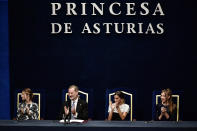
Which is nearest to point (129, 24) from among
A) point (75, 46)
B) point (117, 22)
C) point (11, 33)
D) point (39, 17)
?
point (117, 22)

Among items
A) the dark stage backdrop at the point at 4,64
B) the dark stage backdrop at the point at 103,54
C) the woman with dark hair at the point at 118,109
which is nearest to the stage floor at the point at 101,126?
the woman with dark hair at the point at 118,109

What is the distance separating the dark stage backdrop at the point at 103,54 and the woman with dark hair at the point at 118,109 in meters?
1.16

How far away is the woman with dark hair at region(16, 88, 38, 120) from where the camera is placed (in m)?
4.83

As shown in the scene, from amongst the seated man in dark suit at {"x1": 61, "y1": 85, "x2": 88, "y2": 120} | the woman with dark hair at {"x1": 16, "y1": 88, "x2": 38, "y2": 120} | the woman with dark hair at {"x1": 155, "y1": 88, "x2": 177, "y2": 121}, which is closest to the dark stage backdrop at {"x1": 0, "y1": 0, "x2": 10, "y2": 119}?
the woman with dark hair at {"x1": 16, "y1": 88, "x2": 38, "y2": 120}

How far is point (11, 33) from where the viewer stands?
6.04 metres

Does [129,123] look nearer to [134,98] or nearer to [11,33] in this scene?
[134,98]

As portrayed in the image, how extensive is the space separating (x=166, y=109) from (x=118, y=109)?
68 cm

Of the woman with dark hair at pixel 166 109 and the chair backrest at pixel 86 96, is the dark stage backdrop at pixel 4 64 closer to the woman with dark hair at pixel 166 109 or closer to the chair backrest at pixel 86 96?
the chair backrest at pixel 86 96

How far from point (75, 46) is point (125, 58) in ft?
3.07

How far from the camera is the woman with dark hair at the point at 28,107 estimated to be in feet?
15.9

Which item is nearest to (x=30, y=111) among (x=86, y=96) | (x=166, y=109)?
(x=86, y=96)

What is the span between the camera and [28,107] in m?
4.92

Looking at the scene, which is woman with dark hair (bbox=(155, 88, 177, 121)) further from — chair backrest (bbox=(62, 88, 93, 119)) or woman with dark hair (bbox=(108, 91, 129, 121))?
chair backrest (bbox=(62, 88, 93, 119))

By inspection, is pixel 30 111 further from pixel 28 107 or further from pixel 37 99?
pixel 37 99
